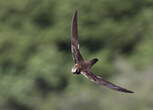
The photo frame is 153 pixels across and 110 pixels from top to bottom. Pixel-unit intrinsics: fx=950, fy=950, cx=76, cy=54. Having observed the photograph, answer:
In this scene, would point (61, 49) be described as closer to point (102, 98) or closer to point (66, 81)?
point (66, 81)

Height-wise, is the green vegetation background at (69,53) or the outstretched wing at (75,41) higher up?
the outstretched wing at (75,41)

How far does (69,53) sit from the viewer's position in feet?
134

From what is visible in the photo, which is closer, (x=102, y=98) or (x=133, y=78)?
(x=102, y=98)

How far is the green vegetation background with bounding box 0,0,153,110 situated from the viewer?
3103 centimetres

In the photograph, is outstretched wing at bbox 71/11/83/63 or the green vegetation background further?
the green vegetation background

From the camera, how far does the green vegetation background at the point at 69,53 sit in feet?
102

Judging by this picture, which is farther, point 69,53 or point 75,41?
point 69,53

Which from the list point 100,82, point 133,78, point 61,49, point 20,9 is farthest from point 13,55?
point 100,82

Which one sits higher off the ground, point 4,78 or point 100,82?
point 100,82

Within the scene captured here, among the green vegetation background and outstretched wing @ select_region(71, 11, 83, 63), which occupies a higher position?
outstretched wing @ select_region(71, 11, 83, 63)

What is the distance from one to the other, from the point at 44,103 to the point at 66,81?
22.6 feet

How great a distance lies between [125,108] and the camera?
29.2 m

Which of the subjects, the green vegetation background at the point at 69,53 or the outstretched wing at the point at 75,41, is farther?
the green vegetation background at the point at 69,53

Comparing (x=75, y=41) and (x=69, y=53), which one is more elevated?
(x=75, y=41)
